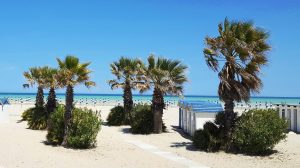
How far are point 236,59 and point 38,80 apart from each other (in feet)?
52.1

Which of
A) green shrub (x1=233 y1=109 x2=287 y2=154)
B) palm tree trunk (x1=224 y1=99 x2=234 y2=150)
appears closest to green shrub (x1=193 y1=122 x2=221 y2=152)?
palm tree trunk (x1=224 y1=99 x2=234 y2=150)

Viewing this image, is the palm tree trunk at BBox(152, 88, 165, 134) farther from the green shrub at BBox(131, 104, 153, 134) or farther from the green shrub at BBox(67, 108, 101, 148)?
the green shrub at BBox(67, 108, 101, 148)

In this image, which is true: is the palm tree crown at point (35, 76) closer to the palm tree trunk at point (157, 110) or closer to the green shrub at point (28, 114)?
the green shrub at point (28, 114)

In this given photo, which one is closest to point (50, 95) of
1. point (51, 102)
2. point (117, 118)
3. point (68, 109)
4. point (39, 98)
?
point (51, 102)

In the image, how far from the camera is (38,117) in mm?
29094

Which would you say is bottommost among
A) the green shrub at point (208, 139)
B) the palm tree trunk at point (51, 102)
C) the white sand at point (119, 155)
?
the white sand at point (119, 155)

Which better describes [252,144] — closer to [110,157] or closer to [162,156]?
[162,156]

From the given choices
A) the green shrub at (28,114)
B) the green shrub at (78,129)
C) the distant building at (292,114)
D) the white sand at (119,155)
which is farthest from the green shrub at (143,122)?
the distant building at (292,114)

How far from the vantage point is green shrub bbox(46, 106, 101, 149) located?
802 inches

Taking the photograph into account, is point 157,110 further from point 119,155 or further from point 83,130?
point 119,155

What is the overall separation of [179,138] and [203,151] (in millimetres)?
5636

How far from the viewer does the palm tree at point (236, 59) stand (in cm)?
1969

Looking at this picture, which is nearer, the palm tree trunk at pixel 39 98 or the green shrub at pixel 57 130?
the green shrub at pixel 57 130

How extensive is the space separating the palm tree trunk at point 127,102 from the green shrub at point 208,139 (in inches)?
497
